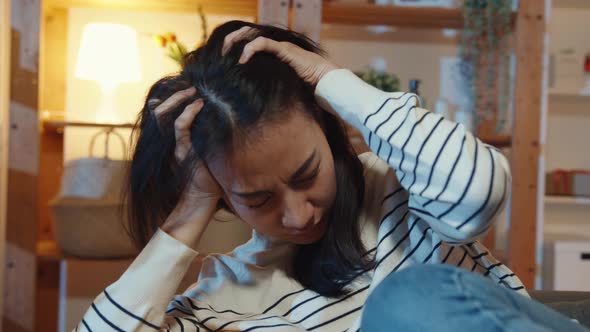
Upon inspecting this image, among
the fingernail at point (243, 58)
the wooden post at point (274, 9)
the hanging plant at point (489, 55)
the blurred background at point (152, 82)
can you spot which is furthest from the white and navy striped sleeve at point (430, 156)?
the hanging plant at point (489, 55)

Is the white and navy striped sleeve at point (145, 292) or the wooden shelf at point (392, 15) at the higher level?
the wooden shelf at point (392, 15)

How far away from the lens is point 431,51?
2.83m

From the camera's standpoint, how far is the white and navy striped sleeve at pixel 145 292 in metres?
0.79

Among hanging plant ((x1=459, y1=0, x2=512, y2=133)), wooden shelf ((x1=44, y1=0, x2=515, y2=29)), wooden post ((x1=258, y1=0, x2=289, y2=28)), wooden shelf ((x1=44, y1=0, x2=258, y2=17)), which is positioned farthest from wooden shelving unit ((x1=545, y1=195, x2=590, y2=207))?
wooden shelf ((x1=44, y1=0, x2=258, y2=17))

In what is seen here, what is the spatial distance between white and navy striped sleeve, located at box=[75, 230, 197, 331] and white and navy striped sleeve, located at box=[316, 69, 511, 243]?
0.29 meters

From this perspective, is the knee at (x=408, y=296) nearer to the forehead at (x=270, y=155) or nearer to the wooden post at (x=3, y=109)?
the forehead at (x=270, y=155)

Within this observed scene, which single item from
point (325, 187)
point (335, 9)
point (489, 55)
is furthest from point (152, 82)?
point (325, 187)

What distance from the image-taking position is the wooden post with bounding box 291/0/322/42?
229 cm

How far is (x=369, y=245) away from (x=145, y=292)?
0.32 metres

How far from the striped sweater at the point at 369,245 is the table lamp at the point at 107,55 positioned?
5.12 ft

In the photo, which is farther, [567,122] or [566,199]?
[567,122]

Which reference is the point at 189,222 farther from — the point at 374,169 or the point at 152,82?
the point at 152,82

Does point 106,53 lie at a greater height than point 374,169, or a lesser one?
greater

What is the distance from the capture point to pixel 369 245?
91 cm
